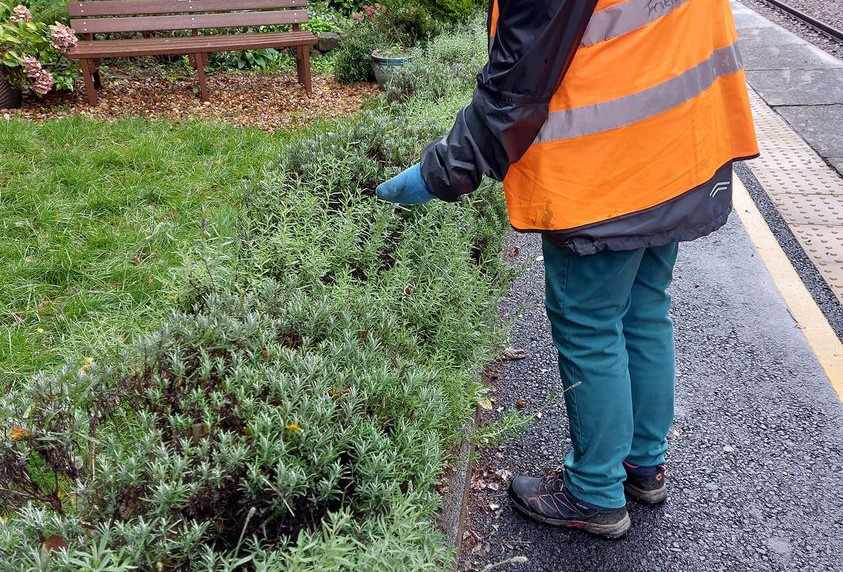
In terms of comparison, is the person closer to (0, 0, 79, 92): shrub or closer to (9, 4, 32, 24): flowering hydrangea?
(0, 0, 79, 92): shrub

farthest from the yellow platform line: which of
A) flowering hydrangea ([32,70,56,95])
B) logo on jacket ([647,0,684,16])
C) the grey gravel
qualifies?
the grey gravel

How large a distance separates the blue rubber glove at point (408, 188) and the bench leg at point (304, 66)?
242 inches

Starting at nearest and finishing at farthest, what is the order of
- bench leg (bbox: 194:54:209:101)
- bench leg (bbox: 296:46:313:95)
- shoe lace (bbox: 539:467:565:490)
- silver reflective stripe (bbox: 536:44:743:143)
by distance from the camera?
silver reflective stripe (bbox: 536:44:743:143) < shoe lace (bbox: 539:467:565:490) < bench leg (bbox: 194:54:209:101) < bench leg (bbox: 296:46:313:95)

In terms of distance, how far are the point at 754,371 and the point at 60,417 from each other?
116 inches

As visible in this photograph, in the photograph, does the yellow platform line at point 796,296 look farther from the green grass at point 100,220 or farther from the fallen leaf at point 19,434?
the fallen leaf at point 19,434

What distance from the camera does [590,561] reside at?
2.39 m

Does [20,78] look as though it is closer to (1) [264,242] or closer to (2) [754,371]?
(1) [264,242]

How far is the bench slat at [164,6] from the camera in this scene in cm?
755

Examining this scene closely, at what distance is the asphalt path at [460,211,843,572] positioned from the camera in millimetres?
2406

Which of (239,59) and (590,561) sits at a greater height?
(239,59)

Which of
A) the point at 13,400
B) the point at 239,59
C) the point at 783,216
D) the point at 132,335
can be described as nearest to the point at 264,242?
the point at 132,335

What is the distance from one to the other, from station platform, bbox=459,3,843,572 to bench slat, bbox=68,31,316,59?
170 inches

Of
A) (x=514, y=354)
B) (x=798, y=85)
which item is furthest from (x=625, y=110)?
(x=798, y=85)

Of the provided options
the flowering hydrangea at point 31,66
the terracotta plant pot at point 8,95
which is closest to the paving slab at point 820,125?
the flowering hydrangea at point 31,66
